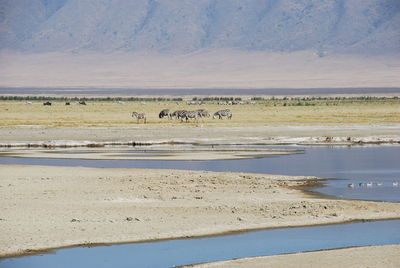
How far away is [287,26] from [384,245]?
187 metres

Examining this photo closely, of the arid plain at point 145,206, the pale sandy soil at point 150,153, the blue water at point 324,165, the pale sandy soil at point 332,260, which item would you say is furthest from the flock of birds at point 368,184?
the pale sandy soil at point 332,260

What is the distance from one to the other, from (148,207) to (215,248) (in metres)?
3.70

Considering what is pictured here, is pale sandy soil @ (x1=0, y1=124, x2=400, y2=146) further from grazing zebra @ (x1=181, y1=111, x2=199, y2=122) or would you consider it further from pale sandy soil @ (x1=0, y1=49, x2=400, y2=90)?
pale sandy soil @ (x1=0, y1=49, x2=400, y2=90)

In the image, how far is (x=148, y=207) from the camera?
1772cm

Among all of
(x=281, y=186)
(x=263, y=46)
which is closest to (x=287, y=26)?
(x=263, y=46)

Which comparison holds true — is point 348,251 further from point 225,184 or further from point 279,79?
point 279,79

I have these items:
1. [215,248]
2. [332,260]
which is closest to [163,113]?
[215,248]

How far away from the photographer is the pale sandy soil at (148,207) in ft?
49.3

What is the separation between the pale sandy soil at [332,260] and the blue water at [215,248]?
0.63 meters

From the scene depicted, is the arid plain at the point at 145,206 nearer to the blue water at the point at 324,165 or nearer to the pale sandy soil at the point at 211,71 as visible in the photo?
the blue water at the point at 324,165

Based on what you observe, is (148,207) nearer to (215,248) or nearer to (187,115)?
(215,248)

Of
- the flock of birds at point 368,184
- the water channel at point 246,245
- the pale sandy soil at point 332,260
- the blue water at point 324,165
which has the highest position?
the pale sandy soil at point 332,260

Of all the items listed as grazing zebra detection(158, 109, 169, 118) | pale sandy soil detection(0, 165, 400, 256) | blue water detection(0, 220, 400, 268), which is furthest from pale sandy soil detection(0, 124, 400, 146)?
blue water detection(0, 220, 400, 268)

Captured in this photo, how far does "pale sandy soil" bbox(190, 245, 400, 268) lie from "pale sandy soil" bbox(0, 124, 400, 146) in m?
23.5
